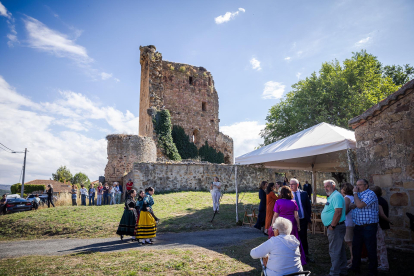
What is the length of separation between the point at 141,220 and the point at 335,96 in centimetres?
1505

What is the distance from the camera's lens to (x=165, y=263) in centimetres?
513

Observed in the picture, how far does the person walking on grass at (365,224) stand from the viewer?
14.6 ft

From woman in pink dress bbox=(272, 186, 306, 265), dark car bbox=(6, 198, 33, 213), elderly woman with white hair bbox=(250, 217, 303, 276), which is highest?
woman in pink dress bbox=(272, 186, 306, 265)

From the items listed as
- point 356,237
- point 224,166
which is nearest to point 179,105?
point 224,166

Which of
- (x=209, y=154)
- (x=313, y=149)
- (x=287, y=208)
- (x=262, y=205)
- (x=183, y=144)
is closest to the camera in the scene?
(x=287, y=208)

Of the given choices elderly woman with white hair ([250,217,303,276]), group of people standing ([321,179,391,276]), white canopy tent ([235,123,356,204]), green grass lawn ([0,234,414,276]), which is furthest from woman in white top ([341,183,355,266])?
elderly woman with white hair ([250,217,303,276])

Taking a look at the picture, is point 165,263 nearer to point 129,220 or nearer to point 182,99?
point 129,220

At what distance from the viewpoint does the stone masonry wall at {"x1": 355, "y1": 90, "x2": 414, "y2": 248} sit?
5582 millimetres

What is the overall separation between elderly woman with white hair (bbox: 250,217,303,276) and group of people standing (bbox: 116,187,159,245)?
186 inches

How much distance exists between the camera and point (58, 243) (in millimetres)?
7895

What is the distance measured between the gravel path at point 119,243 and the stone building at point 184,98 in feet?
59.1

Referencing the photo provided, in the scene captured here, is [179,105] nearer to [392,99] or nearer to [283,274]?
[392,99]

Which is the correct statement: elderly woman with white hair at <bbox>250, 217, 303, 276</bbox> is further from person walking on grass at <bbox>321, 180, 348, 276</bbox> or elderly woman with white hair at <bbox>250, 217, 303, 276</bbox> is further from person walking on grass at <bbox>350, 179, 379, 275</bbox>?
person walking on grass at <bbox>350, 179, 379, 275</bbox>

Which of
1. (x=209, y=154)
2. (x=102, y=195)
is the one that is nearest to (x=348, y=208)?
(x=102, y=195)
